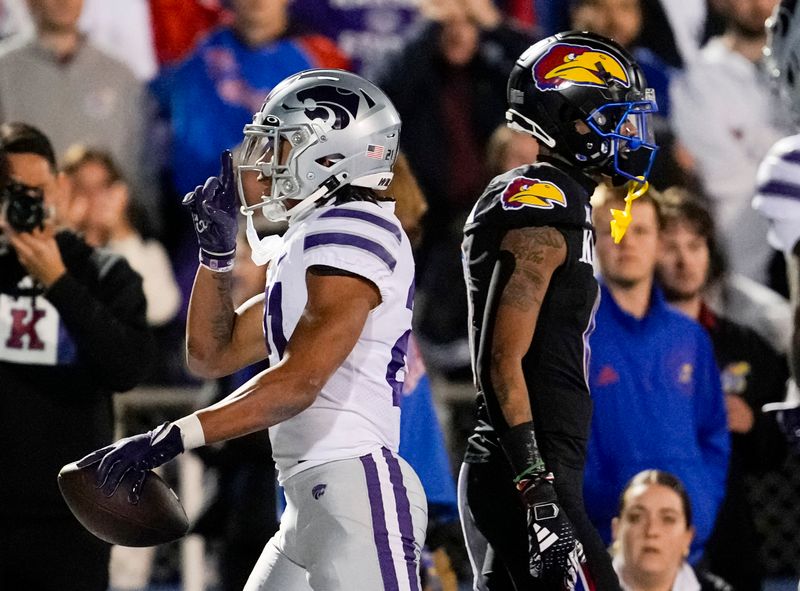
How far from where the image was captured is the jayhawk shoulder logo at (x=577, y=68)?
3777 mm

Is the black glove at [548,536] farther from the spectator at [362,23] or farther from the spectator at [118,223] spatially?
the spectator at [362,23]

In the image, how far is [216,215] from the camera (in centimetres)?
339

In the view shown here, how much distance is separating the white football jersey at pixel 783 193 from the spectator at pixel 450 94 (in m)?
1.59

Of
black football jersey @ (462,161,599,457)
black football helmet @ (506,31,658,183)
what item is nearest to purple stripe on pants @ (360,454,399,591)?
black football jersey @ (462,161,599,457)

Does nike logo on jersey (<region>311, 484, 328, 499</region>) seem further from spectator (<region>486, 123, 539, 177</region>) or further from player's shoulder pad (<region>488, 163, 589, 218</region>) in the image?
spectator (<region>486, 123, 539, 177</region>)

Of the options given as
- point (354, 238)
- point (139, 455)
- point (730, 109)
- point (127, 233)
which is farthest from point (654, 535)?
point (127, 233)

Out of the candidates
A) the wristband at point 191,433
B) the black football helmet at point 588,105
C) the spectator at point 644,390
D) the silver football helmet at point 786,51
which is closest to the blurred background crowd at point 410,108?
the spectator at point 644,390

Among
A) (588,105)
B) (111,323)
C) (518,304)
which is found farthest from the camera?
(111,323)

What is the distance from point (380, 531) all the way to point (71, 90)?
12.2ft

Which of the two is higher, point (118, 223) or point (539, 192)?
point (118, 223)

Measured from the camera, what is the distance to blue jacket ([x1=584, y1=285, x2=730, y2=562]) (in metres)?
4.84

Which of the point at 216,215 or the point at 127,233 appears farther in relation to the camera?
the point at 127,233

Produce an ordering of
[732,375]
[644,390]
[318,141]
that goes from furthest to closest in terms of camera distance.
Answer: [732,375]
[644,390]
[318,141]

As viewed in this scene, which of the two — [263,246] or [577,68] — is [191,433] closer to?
[263,246]
